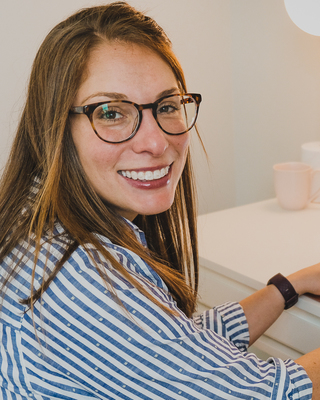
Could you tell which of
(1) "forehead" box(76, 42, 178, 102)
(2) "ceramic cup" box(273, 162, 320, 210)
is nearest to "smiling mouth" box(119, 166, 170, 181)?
(1) "forehead" box(76, 42, 178, 102)

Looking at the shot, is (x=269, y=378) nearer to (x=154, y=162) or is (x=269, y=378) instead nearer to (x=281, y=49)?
(x=154, y=162)

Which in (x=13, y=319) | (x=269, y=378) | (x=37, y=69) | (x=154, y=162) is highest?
(x=37, y=69)

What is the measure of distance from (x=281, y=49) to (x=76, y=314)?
1328 mm

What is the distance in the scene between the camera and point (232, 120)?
1.85 meters

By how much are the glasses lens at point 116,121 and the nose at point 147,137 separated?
0.01 m

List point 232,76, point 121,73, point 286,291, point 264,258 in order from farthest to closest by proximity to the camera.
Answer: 1. point 232,76
2. point 264,258
3. point 286,291
4. point 121,73

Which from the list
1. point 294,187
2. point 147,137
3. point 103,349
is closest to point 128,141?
point 147,137

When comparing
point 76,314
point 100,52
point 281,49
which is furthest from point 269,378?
point 281,49

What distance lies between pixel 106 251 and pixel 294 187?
2.48 feet

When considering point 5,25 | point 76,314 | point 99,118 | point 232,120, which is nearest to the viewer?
point 76,314

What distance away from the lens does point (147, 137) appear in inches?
26.4

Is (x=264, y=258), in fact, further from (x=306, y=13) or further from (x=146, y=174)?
(x=306, y=13)

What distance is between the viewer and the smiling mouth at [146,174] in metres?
0.70

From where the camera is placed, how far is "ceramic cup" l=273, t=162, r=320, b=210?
48.3 inches
